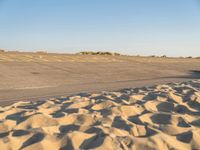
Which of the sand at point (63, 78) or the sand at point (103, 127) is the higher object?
the sand at point (103, 127)

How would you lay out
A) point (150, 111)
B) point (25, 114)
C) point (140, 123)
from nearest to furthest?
1. point (140, 123)
2. point (25, 114)
3. point (150, 111)

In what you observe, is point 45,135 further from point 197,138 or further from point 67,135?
point 197,138

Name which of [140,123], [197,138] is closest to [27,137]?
[140,123]

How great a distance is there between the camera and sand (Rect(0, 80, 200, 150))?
Answer: 189 inches

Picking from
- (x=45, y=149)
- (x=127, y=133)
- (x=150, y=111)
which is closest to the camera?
(x=45, y=149)

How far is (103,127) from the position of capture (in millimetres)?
5578

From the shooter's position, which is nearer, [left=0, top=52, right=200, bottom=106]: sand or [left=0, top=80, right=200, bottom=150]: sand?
[left=0, top=80, right=200, bottom=150]: sand

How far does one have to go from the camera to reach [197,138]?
17.3 feet

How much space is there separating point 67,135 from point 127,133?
3.20 ft

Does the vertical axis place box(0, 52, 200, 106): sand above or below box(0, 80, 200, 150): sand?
below

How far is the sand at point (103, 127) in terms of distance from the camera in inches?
189

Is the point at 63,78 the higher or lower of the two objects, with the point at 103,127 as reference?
lower

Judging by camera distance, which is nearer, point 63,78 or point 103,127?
point 103,127

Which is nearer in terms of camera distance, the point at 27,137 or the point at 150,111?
the point at 27,137
